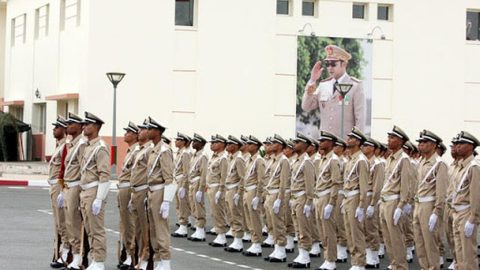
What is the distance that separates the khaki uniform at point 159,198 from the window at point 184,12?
29.5 m

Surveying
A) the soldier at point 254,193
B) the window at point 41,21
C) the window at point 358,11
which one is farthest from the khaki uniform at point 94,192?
the window at point 41,21

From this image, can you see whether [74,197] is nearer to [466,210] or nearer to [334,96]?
[466,210]

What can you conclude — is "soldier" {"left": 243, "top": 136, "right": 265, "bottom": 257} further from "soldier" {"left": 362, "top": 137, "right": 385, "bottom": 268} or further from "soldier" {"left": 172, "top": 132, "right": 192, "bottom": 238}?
"soldier" {"left": 362, "top": 137, "right": 385, "bottom": 268}

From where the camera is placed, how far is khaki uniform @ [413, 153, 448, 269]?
54.7 ft

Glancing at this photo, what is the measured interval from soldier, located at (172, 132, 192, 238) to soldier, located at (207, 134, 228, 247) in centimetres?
101

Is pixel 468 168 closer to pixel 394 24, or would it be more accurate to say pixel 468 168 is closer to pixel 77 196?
pixel 77 196

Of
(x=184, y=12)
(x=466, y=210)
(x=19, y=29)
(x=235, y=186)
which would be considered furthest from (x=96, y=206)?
(x=19, y=29)

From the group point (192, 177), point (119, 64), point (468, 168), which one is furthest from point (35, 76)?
point (468, 168)

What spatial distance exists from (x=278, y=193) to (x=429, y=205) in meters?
5.30

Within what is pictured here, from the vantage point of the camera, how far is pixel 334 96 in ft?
157

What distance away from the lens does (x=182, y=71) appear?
153 ft

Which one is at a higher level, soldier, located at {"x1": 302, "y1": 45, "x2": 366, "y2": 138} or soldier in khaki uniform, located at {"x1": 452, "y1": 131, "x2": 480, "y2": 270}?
soldier, located at {"x1": 302, "y1": 45, "x2": 366, "y2": 138}

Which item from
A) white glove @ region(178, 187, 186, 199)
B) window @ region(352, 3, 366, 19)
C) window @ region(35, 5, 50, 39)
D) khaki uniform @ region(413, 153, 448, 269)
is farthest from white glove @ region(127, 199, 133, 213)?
window @ region(35, 5, 50, 39)

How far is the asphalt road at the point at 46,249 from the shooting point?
1941 centimetres
